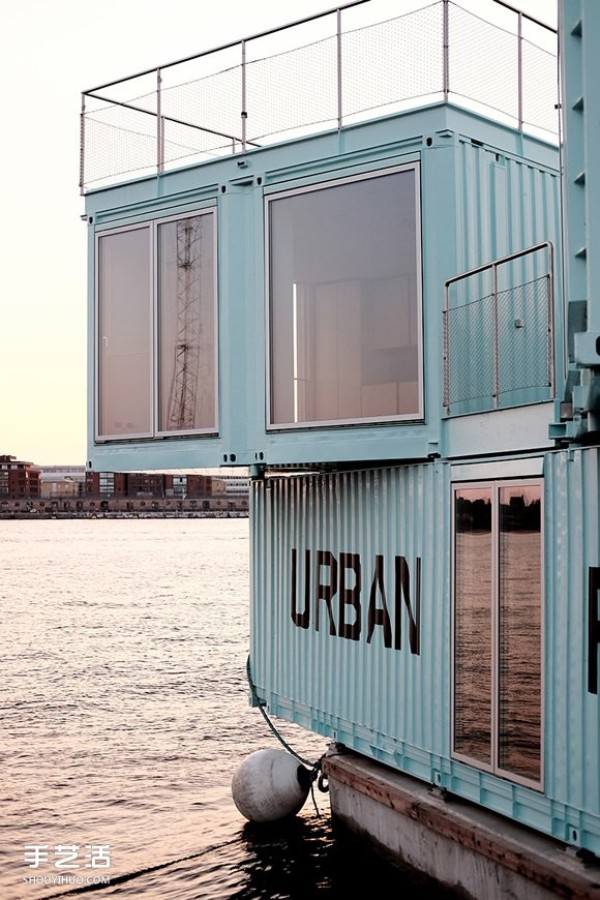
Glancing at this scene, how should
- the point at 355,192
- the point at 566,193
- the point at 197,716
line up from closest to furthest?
1. the point at 566,193
2. the point at 355,192
3. the point at 197,716

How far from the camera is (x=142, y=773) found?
21.8 meters

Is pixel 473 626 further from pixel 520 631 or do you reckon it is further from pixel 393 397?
pixel 393 397

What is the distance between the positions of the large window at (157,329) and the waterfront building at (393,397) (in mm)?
41

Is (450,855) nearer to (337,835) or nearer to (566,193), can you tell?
(337,835)

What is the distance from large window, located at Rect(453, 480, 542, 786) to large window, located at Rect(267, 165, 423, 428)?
177 cm

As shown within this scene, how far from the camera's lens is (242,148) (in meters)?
14.1

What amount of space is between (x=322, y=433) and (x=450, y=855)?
4.81 meters

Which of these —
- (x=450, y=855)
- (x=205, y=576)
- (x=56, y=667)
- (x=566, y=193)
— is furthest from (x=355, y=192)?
Answer: (x=205, y=576)

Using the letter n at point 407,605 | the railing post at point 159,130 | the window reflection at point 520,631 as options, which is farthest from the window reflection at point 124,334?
the window reflection at point 520,631

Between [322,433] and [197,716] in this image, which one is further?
[197,716]

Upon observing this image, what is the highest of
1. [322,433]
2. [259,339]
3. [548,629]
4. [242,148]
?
[242,148]

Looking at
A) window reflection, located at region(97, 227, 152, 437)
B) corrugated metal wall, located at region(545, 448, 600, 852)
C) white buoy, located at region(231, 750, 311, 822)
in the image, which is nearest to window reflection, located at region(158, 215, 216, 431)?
window reflection, located at region(97, 227, 152, 437)

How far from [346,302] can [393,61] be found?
2822mm

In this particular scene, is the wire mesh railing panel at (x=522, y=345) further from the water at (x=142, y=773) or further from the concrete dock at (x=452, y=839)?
the water at (x=142, y=773)
